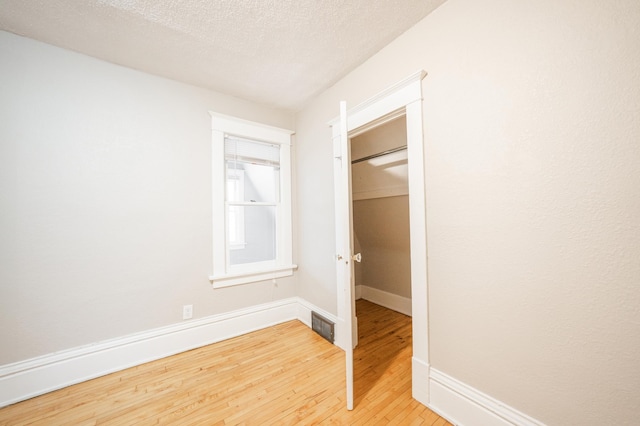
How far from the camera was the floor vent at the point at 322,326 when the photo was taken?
2297 mm

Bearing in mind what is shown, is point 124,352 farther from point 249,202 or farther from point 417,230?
point 417,230

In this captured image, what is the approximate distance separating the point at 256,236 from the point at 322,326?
139 cm

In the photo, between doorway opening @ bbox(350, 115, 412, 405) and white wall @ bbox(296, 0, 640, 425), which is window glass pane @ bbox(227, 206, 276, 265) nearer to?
doorway opening @ bbox(350, 115, 412, 405)

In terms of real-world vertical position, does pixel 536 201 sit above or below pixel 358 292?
above

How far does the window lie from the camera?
243 cm

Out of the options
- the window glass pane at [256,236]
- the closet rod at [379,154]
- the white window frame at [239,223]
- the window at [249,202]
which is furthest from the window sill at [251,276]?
the closet rod at [379,154]

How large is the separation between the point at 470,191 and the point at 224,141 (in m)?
2.30

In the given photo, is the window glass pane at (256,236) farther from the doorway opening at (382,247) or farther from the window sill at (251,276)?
the doorway opening at (382,247)

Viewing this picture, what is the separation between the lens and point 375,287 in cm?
336

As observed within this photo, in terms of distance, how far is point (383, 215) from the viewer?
10.1 ft

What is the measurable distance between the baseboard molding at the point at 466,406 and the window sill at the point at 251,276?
69.3 inches

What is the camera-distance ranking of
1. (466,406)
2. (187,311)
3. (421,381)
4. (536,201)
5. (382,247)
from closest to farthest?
(536,201)
(466,406)
(421,381)
(187,311)
(382,247)

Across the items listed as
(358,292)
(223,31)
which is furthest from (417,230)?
(358,292)

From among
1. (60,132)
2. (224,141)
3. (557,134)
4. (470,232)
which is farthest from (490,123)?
(60,132)
